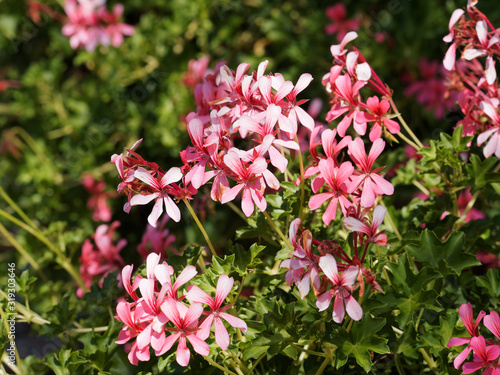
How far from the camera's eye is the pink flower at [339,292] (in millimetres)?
835

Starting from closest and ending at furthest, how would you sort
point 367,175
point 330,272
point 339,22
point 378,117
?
point 330,272 → point 367,175 → point 378,117 → point 339,22

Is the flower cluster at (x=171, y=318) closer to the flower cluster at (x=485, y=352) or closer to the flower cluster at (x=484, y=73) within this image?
the flower cluster at (x=485, y=352)

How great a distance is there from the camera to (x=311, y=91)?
2.63 metres

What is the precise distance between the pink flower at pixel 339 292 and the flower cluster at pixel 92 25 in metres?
2.23

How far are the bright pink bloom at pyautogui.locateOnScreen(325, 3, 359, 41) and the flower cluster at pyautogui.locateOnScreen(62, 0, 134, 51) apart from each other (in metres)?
1.03

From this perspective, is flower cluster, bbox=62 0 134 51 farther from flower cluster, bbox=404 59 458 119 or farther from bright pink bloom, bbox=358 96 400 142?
bright pink bloom, bbox=358 96 400 142

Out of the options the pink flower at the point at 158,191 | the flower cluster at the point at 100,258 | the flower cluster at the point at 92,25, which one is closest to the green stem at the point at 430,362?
the pink flower at the point at 158,191

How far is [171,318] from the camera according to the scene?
851mm

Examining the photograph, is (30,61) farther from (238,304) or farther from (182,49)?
(238,304)

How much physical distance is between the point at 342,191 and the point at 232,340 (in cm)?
34

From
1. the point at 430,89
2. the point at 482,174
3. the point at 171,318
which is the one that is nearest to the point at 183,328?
the point at 171,318

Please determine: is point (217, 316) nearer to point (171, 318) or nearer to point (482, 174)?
point (171, 318)

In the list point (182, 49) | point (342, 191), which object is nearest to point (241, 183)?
point (342, 191)

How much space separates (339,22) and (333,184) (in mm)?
1735
